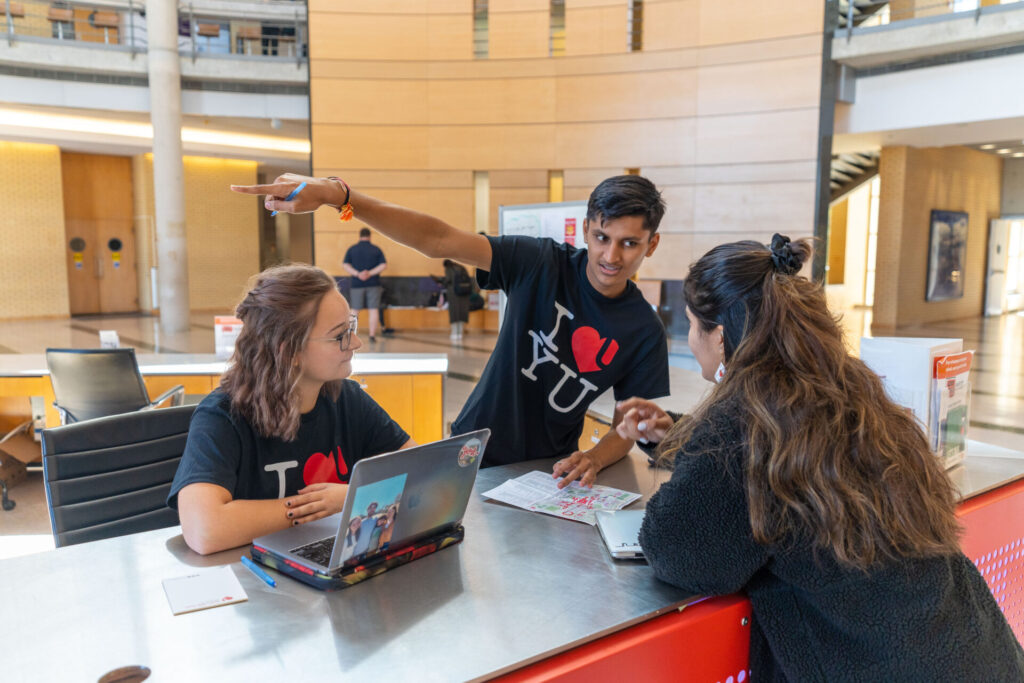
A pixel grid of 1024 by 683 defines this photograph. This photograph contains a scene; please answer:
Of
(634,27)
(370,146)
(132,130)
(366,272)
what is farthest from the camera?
(132,130)

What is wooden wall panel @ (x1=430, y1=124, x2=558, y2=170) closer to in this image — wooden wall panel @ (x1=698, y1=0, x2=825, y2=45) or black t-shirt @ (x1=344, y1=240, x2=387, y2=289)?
black t-shirt @ (x1=344, y1=240, x2=387, y2=289)

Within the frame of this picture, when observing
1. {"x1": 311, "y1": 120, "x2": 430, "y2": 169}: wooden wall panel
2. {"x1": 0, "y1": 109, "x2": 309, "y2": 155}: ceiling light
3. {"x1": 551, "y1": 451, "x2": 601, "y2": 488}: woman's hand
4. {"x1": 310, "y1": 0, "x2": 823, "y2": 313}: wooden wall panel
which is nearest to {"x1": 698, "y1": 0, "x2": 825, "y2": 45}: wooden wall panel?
{"x1": 310, "y1": 0, "x2": 823, "y2": 313}: wooden wall panel

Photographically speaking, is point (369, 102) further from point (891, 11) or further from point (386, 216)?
point (386, 216)

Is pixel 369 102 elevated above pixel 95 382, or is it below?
above

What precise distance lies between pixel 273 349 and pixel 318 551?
1.59ft

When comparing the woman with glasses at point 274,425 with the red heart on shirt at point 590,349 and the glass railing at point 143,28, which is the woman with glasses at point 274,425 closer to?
the red heart on shirt at point 590,349

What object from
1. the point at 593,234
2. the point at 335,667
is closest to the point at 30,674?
the point at 335,667

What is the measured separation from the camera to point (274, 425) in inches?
60.2

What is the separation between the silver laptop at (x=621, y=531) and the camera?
4.36ft

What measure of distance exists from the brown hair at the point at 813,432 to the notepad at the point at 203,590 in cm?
77

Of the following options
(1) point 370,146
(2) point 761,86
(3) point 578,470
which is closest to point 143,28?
(1) point 370,146

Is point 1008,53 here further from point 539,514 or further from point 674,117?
point 539,514

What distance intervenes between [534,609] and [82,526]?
127 centimetres

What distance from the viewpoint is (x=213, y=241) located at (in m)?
13.6
